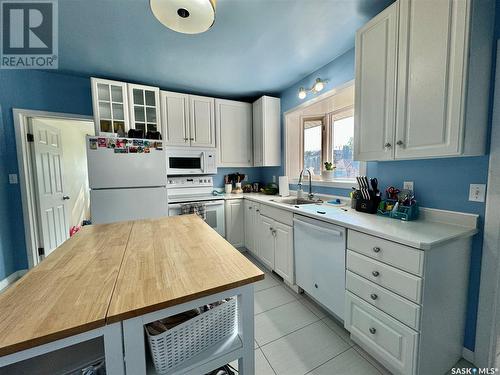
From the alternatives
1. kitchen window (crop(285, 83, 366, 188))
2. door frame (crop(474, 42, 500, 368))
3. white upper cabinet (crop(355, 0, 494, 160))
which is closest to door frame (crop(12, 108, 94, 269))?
kitchen window (crop(285, 83, 366, 188))

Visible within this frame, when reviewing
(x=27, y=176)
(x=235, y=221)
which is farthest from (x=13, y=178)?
(x=235, y=221)

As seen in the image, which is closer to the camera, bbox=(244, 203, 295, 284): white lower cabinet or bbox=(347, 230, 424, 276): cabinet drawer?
bbox=(347, 230, 424, 276): cabinet drawer

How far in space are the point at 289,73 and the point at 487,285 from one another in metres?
2.61

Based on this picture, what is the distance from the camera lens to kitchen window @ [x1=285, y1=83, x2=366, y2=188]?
2.35 meters

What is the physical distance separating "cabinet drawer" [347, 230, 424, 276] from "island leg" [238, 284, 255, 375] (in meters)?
0.89

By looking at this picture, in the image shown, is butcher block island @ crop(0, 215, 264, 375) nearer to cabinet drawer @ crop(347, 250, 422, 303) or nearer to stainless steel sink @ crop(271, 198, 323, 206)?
cabinet drawer @ crop(347, 250, 422, 303)

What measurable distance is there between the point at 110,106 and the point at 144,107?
383mm

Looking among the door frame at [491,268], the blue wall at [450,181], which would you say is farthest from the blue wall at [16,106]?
the door frame at [491,268]

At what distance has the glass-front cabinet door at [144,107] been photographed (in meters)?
2.72

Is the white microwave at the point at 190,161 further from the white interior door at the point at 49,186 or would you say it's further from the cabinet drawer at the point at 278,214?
the white interior door at the point at 49,186

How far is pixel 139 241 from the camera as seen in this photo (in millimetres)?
1223

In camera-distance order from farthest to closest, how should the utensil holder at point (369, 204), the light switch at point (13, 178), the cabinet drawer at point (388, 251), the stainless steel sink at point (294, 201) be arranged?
the stainless steel sink at point (294, 201) < the light switch at point (13, 178) < the utensil holder at point (369, 204) < the cabinet drawer at point (388, 251)

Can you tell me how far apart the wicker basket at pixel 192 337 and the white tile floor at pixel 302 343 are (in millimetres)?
766

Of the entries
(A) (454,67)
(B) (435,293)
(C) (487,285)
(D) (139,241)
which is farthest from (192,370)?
(A) (454,67)
